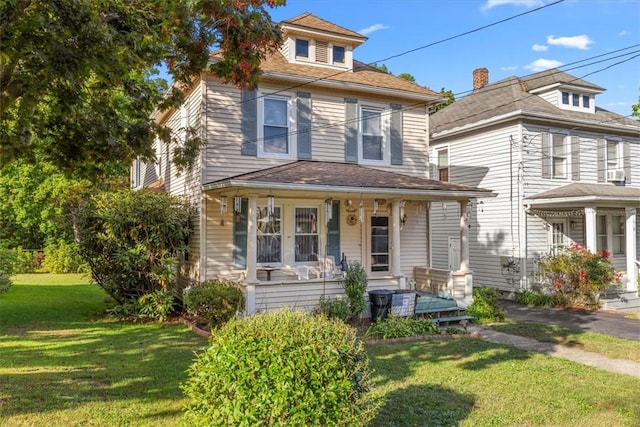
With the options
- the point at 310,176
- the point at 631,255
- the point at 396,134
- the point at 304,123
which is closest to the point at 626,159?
the point at 631,255

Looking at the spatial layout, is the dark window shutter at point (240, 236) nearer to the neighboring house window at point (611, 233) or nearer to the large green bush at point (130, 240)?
the large green bush at point (130, 240)

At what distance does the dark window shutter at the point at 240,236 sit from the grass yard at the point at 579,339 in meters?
6.28

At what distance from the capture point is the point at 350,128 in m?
12.7

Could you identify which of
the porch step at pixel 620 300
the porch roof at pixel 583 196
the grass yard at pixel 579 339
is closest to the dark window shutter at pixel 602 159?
the porch roof at pixel 583 196

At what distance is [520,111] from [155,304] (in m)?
12.7

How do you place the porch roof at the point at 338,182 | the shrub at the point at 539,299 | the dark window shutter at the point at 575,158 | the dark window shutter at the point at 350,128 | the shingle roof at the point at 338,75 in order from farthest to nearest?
the dark window shutter at the point at 575,158
the shrub at the point at 539,299
the dark window shutter at the point at 350,128
the shingle roof at the point at 338,75
the porch roof at the point at 338,182

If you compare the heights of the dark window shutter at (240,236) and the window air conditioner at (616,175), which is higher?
the window air conditioner at (616,175)

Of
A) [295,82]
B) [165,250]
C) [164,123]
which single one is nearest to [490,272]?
[295,82]

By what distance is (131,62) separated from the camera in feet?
17.2

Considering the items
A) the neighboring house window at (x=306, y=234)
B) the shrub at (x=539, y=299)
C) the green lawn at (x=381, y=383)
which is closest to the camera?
the green lawn at (x=381, y=383)

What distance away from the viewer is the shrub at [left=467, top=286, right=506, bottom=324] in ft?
37.1

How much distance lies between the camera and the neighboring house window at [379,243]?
42.4 ft

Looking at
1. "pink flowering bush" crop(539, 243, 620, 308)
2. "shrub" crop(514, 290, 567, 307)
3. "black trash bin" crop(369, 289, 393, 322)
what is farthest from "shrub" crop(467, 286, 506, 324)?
"pink flowering bush" crop(539, 243, 620, 308)

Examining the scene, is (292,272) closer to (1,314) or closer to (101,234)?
(101,234)
